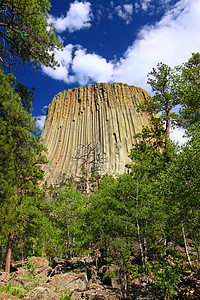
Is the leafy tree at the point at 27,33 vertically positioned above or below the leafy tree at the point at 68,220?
above

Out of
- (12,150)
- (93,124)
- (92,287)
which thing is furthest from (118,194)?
(93,124)

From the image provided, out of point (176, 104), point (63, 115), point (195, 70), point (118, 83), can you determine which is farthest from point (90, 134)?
point (195, 70)

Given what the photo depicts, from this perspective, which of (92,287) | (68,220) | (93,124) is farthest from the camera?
(93,124)

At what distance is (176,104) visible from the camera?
14383mm

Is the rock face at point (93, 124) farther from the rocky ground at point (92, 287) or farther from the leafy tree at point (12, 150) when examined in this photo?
the rocky ground at point (92, 287)

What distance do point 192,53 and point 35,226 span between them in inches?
597

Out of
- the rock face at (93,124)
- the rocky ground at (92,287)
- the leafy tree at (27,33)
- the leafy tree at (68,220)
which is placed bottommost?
the rocky ground at (92,287)

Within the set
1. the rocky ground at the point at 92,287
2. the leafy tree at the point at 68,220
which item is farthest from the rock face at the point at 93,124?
the rocky ground at the point at 92,287

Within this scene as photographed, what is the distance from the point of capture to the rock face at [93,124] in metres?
49.5

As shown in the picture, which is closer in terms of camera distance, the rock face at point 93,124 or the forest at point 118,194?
the forest at point 118,194

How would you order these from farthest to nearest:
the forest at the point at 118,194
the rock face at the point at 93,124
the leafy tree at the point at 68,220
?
the rock face at the point at 93,124
the leafy tree at the point at 68,220
the forest at the point at 118,194

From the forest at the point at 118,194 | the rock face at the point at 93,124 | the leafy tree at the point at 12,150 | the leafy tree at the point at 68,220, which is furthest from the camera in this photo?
the rock face at the point at 93,124

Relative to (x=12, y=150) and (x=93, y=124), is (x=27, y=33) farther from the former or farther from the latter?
(x=93, y=124)

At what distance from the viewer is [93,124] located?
54.9 meters
